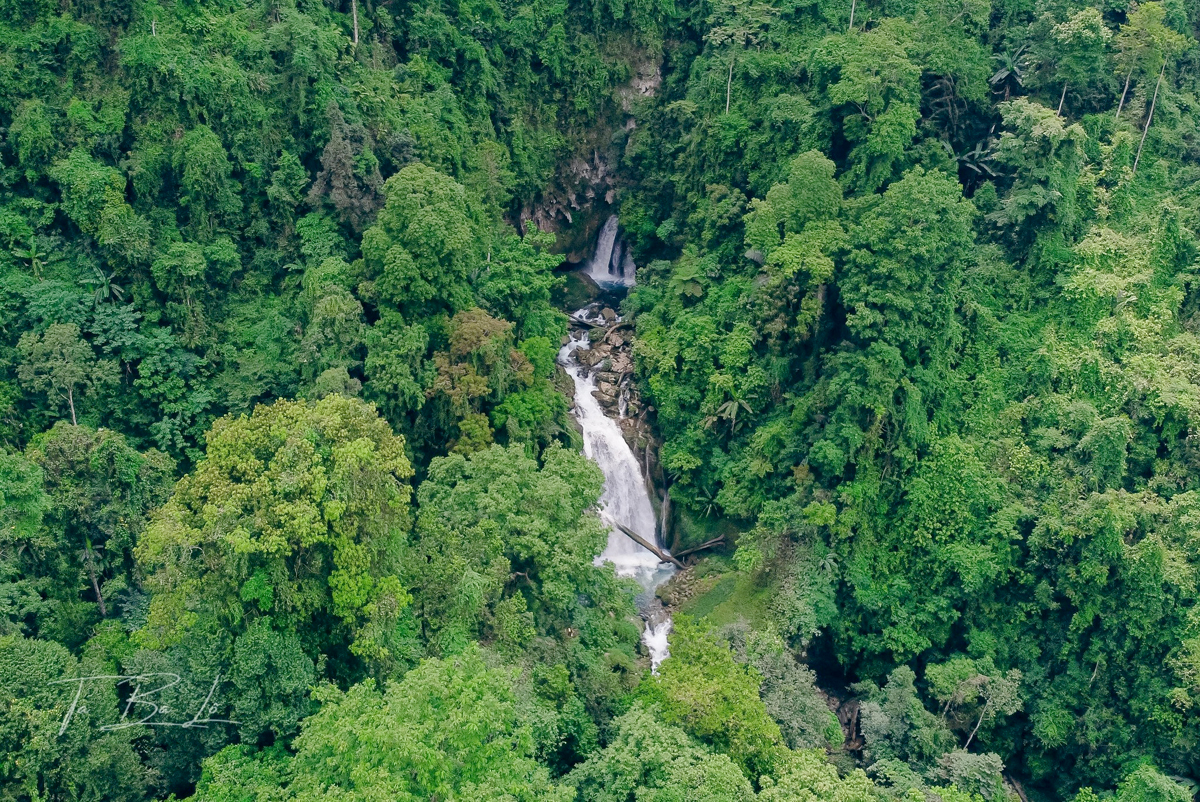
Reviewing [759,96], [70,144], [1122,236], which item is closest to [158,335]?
[70,144]

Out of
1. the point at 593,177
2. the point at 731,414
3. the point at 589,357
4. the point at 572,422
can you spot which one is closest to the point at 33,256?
the point at 572,422

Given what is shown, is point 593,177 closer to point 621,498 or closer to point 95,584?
point 621,498

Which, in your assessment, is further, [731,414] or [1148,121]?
[1148,121]

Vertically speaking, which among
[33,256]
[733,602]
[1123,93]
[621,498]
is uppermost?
[1123,93]

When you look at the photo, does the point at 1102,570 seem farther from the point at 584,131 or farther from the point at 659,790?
the point at 584,131

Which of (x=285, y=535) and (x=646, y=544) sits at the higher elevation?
(x=285, y=535)

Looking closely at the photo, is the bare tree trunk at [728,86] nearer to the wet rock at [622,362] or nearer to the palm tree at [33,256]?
the wet rock at [622,362]
